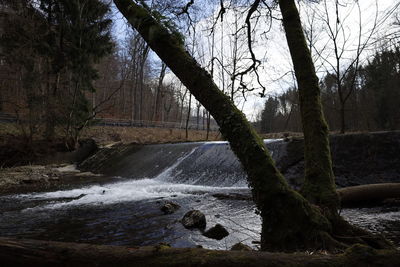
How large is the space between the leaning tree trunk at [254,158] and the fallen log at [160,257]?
0.75 meters

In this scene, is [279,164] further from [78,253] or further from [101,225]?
[78,253]

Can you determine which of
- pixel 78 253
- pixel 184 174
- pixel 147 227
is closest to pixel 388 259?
pixel 78 253

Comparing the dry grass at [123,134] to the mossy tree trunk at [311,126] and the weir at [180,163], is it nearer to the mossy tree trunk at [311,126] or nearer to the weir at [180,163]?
the weir at [180,163]

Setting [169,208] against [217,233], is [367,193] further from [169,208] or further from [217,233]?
[169,208]

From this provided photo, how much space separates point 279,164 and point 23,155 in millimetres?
13732

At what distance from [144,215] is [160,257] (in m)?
3.52

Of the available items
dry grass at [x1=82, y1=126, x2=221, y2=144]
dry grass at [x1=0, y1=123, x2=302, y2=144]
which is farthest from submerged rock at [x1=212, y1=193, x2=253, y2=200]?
dry grass at [x1=82, y1=126, x2=221, y2=144]

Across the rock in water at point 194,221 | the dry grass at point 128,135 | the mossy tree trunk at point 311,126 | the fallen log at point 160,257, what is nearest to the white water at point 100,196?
the rock in water at point 194,221

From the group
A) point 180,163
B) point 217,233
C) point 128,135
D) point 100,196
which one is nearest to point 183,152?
point 180,163

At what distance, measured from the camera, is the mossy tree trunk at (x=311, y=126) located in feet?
8.93

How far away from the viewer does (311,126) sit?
2938 mm

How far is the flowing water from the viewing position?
361 centimetres

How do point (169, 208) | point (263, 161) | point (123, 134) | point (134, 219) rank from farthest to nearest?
1. point (123, 134)
2. point (169, 208)
3. point (134, 219)
4. point (263, 161)

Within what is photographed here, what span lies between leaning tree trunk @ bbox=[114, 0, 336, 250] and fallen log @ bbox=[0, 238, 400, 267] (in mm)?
750
